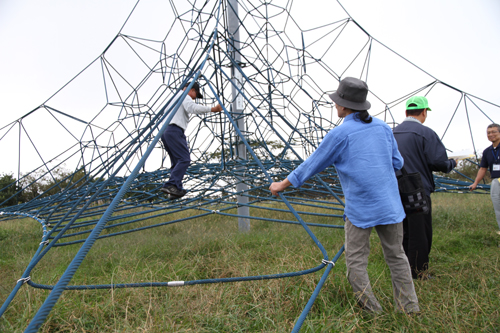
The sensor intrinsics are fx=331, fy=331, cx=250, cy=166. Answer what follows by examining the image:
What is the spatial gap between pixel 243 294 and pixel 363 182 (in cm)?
105

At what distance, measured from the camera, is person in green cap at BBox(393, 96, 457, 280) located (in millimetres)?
2477

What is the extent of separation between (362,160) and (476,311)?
1.02 m

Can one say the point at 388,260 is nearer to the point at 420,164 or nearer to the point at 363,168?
the point at 363,168

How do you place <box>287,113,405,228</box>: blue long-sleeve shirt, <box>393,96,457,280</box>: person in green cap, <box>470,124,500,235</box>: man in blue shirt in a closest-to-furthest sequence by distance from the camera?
<box>287,113,405,228</box>: blue long-sleeve shirt → <box>393,96,457,280</box>: person in green cap → <box>470,124,500,235</box>: man in blue shirt

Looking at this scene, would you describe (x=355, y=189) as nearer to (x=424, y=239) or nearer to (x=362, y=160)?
(x=362, y=160)

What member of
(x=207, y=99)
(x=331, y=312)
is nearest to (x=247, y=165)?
(x=207, y=99)

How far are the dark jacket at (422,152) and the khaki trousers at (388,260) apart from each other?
2.85ft

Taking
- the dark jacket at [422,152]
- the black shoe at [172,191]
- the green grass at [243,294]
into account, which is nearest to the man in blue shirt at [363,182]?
the green grass at [243,294]

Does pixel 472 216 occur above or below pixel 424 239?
below

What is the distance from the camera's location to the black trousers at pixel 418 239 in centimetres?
249

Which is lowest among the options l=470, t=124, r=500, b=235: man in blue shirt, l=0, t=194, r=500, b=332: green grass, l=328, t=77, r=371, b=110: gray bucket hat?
l=0, t=194, r=500, b=332: green grass

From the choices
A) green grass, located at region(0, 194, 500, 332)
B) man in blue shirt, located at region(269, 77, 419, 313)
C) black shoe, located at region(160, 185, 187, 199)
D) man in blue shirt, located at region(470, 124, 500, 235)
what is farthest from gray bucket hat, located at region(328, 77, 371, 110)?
man in blue shirt, located at region(470, 124, 500, 235)

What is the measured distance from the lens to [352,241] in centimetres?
181

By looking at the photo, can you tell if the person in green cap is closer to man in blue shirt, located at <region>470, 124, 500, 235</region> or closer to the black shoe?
man in blue shirt, located at <region>470, 124, 500, 235</region>
